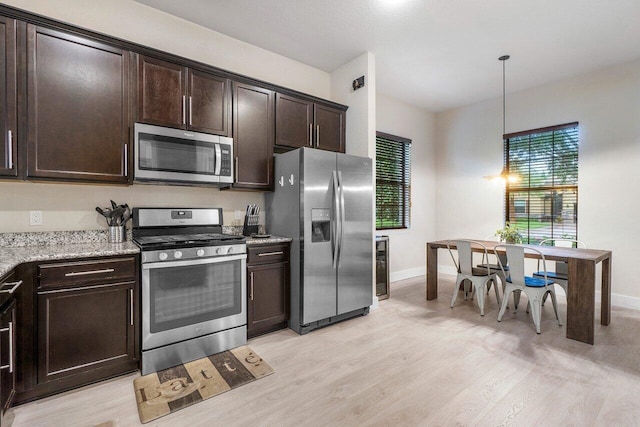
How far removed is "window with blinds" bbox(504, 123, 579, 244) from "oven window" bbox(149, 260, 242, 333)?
4435mm

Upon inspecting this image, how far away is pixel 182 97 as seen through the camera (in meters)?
2.75

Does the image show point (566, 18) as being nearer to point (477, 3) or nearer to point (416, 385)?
point (477, 3)

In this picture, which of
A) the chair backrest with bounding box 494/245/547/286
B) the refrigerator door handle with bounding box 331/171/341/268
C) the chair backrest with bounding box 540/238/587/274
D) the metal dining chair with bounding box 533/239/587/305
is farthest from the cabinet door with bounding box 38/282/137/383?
the chair backrest with bounding box 540/238/587/274

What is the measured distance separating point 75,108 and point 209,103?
1018mm

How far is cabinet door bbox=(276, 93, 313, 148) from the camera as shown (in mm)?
3381

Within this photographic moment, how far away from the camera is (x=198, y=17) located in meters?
3.05

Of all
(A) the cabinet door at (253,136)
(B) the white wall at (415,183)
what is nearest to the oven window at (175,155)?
(A) the cabinet door at (253,136)

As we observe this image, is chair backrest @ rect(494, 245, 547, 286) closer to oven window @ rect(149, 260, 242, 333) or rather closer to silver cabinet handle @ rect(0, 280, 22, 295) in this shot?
oven window @ rect(149, 260, 242, 333)

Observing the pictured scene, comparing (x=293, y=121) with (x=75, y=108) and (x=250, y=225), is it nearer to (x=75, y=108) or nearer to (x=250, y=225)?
(x=250, y=225)

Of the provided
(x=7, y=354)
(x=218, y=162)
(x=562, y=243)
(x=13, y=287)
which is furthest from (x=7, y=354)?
(x=562, y=243)

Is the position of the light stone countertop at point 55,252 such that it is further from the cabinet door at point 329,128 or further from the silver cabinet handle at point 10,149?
the cabinet door at point 329,128

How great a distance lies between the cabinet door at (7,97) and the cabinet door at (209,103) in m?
1.13

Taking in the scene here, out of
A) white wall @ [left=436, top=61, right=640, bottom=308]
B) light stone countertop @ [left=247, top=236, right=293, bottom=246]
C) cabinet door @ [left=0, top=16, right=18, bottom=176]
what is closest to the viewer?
cabinet door @ [left=0, top=16, right=18, bottom=176]

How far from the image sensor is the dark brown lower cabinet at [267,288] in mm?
2871
